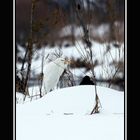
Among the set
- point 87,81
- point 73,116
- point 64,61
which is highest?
point 64,61

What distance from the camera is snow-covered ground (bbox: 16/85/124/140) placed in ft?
6.32

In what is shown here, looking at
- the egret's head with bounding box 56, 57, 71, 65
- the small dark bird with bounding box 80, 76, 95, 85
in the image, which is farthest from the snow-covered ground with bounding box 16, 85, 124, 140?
the egret's head with bounding box 56, 57, 71, 65

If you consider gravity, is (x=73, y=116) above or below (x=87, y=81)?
below

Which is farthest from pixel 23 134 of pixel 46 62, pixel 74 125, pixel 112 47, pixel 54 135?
pixel 112 47

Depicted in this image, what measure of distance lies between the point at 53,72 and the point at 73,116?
277 millimetres

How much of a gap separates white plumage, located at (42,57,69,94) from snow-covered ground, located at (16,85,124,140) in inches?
1.9

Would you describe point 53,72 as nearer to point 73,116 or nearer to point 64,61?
point 64,61

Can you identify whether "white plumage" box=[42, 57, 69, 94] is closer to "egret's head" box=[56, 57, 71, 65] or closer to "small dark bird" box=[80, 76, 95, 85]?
"egret's head" box=[56, 57, 71, 65]

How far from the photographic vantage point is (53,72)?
2.00 meters

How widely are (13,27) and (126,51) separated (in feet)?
2.02

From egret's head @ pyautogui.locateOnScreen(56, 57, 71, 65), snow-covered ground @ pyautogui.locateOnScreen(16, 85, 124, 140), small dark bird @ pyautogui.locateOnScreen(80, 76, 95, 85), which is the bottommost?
snow-covered ground @ pyautogui.locateOnScreen(16, 85, 124, 140)

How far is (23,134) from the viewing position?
190cm

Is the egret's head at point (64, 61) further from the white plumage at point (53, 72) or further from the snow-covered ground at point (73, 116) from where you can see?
the snow-covered ground at point (73, 116)

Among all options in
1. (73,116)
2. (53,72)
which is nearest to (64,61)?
(53,72)
